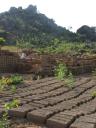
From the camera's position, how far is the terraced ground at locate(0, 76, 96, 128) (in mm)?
4523

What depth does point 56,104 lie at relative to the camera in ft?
18.5

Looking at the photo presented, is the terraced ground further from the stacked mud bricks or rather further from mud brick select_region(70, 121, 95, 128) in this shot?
the stacked mud bricks

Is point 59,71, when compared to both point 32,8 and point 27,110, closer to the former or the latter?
point 27,110

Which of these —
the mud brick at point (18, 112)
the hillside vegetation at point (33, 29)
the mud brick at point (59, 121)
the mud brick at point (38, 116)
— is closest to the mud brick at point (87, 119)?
the mud brick at point (59, 121)

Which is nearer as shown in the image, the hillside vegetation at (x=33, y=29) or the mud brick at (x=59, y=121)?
the mud brick at (x=59, y=121)

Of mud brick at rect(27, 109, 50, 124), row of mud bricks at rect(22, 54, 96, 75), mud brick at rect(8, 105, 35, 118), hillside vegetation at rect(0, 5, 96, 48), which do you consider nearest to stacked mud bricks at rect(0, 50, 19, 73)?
row of mud bricks at rect(22, 54, 96, 75)

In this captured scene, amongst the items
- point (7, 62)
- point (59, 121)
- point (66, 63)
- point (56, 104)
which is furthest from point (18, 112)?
point (7, 62)

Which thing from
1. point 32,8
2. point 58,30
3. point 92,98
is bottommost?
point 92,98

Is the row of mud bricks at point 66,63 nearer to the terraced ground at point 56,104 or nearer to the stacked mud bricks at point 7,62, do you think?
the stacked mud bricks at point 7,62

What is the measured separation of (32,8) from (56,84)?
3427cm

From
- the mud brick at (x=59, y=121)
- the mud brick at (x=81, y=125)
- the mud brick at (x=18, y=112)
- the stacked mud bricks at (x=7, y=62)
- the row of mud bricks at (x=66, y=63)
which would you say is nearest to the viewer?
the mud brick at (x=81, y=125)

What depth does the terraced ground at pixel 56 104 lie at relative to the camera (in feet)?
14.8

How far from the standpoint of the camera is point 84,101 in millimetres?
5941

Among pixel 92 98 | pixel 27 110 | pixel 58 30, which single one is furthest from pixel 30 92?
pixel 58 30
